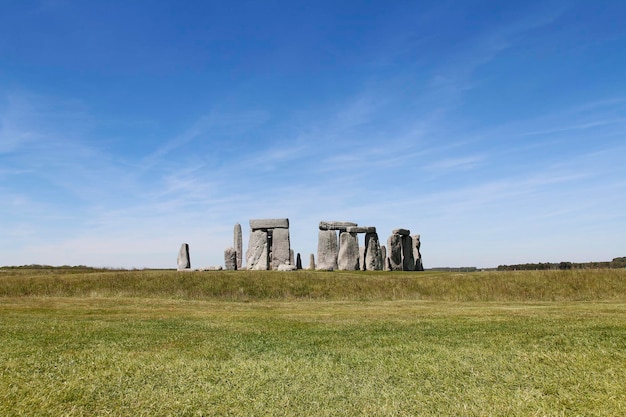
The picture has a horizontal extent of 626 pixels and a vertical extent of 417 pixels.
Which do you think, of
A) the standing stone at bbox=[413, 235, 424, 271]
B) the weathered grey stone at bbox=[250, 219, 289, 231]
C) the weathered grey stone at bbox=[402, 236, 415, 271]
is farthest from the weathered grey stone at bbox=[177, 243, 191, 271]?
the standing stone at bbox=[413, 235, 424, 271]

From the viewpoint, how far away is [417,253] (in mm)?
39625

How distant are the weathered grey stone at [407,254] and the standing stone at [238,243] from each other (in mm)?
11969

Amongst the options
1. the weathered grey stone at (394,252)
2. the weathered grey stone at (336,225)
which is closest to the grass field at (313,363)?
the weathered grey stone at (336,225)

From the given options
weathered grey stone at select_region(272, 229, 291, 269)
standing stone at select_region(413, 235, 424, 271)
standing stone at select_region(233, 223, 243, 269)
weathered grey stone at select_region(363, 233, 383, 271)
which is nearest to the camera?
weathered grey stone at select_region(272, 229, 291, 269)

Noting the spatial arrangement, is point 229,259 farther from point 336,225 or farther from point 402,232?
point 402,232

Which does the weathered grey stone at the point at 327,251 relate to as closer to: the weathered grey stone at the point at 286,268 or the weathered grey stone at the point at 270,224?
the weathered grey stone at the point at 270,224

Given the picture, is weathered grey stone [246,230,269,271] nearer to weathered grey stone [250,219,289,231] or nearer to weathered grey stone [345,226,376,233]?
weathered grey stone [250,219,289,231]

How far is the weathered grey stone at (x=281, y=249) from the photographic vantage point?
3167 cm

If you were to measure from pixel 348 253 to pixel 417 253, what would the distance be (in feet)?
28.0

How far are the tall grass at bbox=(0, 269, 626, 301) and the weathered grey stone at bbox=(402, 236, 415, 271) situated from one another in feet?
44.2

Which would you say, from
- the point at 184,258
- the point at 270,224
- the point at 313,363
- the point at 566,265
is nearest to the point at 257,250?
the point at 270,224

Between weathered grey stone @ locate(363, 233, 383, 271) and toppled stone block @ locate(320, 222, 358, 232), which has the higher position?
toppled stone block @ locate(320, 222, 358, 232)

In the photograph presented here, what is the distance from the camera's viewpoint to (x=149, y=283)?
22750 millimetres

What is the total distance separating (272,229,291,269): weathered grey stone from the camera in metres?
31.7
